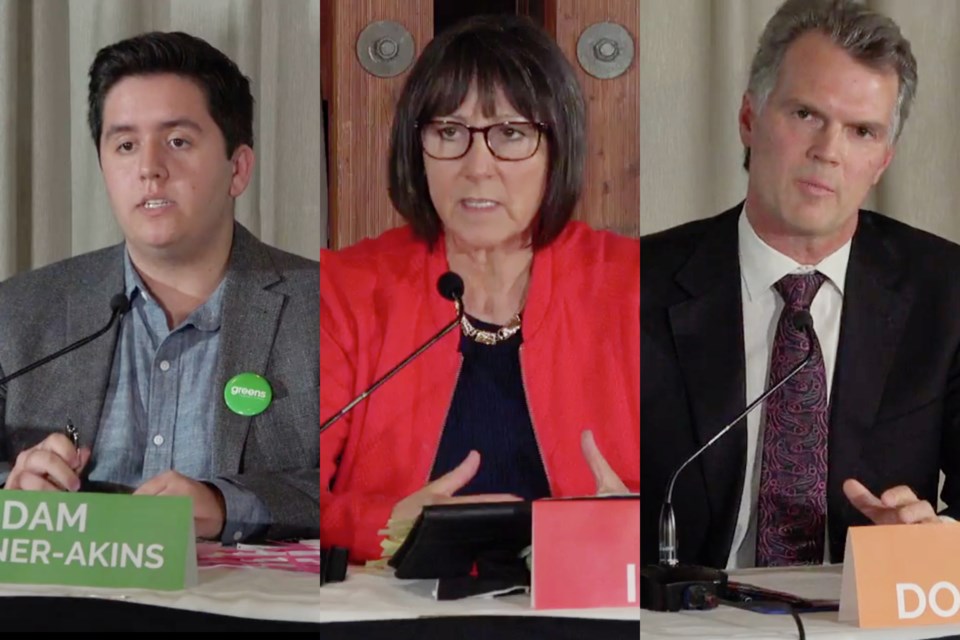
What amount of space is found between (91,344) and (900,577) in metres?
1.33

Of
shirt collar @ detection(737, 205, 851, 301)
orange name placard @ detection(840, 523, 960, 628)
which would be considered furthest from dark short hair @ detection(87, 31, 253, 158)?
orange name placard @ detection(840, 523, 960, 628)

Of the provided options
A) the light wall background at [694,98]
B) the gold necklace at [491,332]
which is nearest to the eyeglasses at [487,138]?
the gold necklace at [491,332]

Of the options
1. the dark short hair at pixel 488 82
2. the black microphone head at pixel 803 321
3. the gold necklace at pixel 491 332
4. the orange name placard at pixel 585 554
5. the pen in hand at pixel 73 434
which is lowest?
the orange name placard at pixel 585 554

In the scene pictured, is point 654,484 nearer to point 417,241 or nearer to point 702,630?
point 702,630

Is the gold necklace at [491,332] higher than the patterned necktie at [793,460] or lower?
higher

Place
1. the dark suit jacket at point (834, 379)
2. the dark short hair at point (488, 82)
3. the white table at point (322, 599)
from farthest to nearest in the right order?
1. the dark suit jacket at point (834, 379)
2. the dark short hair at point (488, 82)
3. the white table at point (322, 599)

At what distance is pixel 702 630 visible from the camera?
5.41 feet

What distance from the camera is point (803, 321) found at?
2025 millimetres

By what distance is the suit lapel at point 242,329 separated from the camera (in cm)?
200

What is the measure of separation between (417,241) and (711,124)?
610 millimetres

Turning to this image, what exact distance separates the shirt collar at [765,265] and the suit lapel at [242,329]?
31.8 inches

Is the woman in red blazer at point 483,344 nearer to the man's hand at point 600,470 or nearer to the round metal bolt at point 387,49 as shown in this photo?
the man's hand at point 600,470

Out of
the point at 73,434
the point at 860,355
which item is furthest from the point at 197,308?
the point at 860,355

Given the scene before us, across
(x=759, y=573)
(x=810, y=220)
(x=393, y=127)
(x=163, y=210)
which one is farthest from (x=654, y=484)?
(x=163, y=210)
